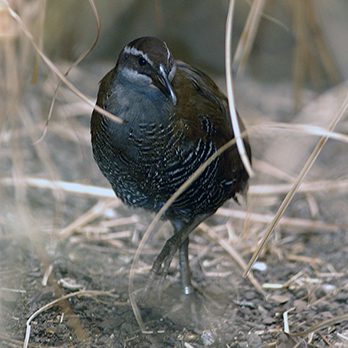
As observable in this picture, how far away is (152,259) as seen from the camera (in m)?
3.75

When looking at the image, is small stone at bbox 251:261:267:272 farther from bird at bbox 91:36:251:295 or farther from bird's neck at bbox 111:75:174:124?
bird's neck at bbox 111:75:174:124

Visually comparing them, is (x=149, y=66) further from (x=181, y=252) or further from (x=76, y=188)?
(x=76, y=188)

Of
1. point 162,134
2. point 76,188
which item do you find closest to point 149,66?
point 162,134

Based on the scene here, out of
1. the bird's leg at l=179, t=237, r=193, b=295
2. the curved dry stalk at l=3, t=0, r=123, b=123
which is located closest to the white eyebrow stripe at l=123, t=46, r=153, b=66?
the curved dry stalk at l=3, t=0, r=123, b=123

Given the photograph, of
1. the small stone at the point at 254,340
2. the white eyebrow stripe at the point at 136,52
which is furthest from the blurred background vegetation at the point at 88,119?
the white eyebrow stripe at the point at 136,52

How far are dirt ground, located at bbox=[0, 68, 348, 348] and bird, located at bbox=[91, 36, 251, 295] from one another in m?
0.28

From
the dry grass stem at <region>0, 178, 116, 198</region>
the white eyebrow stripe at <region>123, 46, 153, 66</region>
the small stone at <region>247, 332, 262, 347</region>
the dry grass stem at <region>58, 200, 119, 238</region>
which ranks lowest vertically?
the dry grass stem at <region>58, 200, 119, 238</region>

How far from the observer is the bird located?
9.32ft

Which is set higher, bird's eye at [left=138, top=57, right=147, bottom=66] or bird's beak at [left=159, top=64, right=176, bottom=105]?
bird's eye at [left=138, top=57, right=147, bottom=66]

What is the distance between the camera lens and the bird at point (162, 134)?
284 centimetres

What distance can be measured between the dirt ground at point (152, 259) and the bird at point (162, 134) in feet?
0.91

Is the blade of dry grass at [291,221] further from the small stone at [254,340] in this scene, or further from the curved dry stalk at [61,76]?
the curved dry stalk at [61,76]

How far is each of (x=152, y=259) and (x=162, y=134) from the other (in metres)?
0.98

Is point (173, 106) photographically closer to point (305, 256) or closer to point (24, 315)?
point (24, 315)
